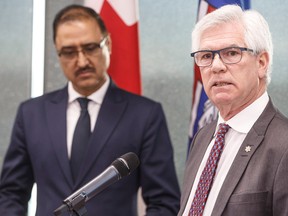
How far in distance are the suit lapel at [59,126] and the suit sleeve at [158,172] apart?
1.13 feet

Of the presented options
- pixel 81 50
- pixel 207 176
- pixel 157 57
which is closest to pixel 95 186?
pixel 207 176

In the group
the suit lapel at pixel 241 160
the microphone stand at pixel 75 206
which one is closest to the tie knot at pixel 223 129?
the suit lapel at pixel 241 160

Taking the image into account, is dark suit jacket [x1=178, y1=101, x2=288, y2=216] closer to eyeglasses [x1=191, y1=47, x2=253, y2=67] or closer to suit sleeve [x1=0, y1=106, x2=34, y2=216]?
eyeglasses [x1=191, y1=47, x2=253, y2=67]

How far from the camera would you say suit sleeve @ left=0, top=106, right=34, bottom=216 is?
306 centimetres

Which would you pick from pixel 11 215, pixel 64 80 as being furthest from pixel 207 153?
pixel 64 80

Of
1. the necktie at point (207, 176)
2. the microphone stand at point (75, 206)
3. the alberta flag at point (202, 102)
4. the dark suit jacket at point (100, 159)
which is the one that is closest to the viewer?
the microphone stand at point (75, 206)

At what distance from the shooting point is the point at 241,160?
2.00 meters

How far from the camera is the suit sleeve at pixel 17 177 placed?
10.0ft

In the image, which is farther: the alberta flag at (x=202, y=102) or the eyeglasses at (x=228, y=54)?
the alberta flag at (x=202, y=102)

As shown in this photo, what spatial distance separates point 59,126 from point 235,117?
1159 mm

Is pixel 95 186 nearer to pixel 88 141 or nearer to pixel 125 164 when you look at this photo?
pixel 125 164

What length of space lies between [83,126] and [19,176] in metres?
0.38

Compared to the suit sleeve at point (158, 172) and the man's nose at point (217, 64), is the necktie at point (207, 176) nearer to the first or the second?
the man's nose at point (217, 64)

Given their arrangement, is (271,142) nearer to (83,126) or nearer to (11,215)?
(83,126)
